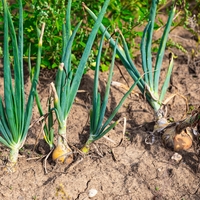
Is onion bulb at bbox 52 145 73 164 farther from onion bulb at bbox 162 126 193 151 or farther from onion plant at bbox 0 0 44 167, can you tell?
onion bulb at bbox 162 126 193 151

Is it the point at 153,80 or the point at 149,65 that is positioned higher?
the point at 149,65

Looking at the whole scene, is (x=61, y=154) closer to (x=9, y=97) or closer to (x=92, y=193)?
(x=92, y=193)

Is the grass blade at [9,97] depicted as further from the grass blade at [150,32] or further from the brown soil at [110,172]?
the grass blade at [150,32]

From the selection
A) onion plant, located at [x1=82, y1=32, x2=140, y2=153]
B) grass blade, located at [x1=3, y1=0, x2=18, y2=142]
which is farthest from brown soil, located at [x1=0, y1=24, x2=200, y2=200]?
grass blade, located at [x1=3, y1=0, x2=18, y2=142]

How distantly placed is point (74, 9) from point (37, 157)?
99 centimetres

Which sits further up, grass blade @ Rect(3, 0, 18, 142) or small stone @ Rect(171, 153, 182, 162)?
grass blade @ Rect(3, 0, 18, 142)

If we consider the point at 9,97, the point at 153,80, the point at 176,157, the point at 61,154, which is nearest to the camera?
the point at 9,97

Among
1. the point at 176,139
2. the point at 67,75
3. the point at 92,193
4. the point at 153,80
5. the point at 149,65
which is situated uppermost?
the point at 67,75

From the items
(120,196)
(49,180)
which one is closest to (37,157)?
(49,180)

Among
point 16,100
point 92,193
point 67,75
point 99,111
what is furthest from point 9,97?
point 92,193

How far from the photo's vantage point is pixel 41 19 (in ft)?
7.41

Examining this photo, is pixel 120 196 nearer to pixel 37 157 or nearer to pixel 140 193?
pixel 140 193

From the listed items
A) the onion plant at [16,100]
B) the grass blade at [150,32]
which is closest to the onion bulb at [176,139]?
the grass blade at [150,32]

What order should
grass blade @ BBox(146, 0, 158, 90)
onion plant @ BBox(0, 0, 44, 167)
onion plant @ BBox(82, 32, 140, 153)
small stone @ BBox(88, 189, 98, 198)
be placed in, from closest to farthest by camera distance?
1. onion plant @ BBox(0, 0, 44, 167)
2. onion plant @ BBox(82, 32, 140, 153)
3. small stone @ BBox(88, 189, 98, 198)
4. grass blade @ BBox(146, 0, 158, 90)
